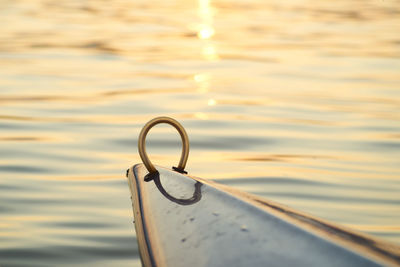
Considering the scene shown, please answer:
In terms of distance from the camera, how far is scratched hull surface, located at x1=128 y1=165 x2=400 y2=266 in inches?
69.7

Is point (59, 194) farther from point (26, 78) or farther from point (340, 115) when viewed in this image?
point (26, 78)

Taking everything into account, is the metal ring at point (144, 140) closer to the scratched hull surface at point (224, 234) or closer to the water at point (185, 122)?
the scratched hull surface at point (224, 234)

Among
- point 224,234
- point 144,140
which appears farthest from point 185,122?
point 224,234

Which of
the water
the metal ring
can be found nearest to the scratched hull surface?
the metal ring

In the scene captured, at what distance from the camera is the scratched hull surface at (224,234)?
5.81 feet

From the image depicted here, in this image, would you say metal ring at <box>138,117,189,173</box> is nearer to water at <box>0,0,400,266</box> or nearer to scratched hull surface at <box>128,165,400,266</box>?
scratched hull surface at <box>128,165,400,266</box>

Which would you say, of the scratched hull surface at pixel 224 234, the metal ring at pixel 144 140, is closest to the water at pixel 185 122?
the metal ring at pixel 144 140

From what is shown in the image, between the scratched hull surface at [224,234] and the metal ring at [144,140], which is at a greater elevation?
the metal ring at [144,140]

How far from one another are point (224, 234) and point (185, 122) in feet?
14.1

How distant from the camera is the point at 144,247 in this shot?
2303mm

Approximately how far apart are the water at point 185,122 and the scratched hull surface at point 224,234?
103 centimetres

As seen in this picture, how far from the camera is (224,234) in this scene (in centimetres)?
208

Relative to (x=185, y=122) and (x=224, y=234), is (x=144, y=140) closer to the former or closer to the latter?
(x=224, y=234)

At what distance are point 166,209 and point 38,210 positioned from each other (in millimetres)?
1833
